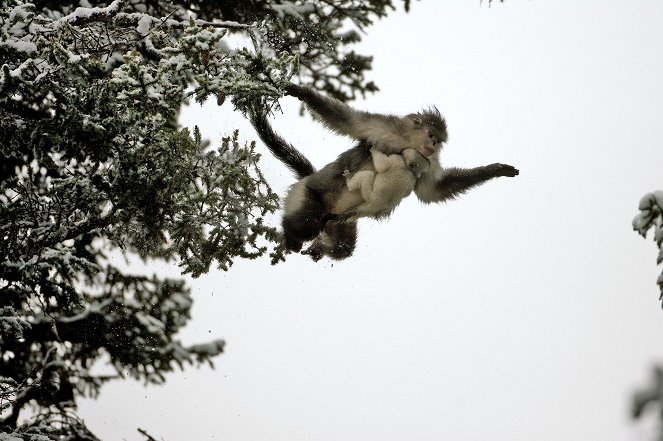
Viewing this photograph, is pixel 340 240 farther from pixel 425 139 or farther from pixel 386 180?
pixel 425 139

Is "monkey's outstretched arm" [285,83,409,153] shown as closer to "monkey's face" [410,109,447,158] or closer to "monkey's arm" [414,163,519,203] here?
"monkey's face" [410,109,447,158]

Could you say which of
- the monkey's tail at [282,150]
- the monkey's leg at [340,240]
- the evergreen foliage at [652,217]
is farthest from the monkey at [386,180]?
the evergreen foliage at [652,217]

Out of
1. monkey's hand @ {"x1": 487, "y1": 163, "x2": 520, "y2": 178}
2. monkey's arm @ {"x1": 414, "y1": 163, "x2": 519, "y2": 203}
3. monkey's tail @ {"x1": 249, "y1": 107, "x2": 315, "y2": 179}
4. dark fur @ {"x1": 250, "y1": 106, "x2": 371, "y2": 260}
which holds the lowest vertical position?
monkey's hand @ {"x1": 487, "y1": 163, "x2": 520, "y2": 178}

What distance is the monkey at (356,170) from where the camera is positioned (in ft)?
23.3

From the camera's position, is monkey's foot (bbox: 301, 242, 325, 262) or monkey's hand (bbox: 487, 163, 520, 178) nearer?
monkey's hand (bbox: 487, 163, 520, 178)

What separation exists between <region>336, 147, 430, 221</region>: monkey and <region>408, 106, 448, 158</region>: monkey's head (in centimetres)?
10

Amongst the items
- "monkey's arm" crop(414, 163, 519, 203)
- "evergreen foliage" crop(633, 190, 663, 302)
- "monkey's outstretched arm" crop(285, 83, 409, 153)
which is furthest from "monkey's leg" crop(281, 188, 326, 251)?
"evergreen foliage" crop(633, 190, 663, 302)

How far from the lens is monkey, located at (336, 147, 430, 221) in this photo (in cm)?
693

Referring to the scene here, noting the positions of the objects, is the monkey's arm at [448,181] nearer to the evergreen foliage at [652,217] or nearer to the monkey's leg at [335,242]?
the monkey's leg at [335,242]

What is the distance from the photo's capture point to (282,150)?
8.00 meters

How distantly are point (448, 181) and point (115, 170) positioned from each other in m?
3.67

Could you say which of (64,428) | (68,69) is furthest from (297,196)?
(64,428)

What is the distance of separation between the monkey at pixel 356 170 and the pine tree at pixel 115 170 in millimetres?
426

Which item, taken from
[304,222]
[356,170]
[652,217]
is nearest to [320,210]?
[304,222]
